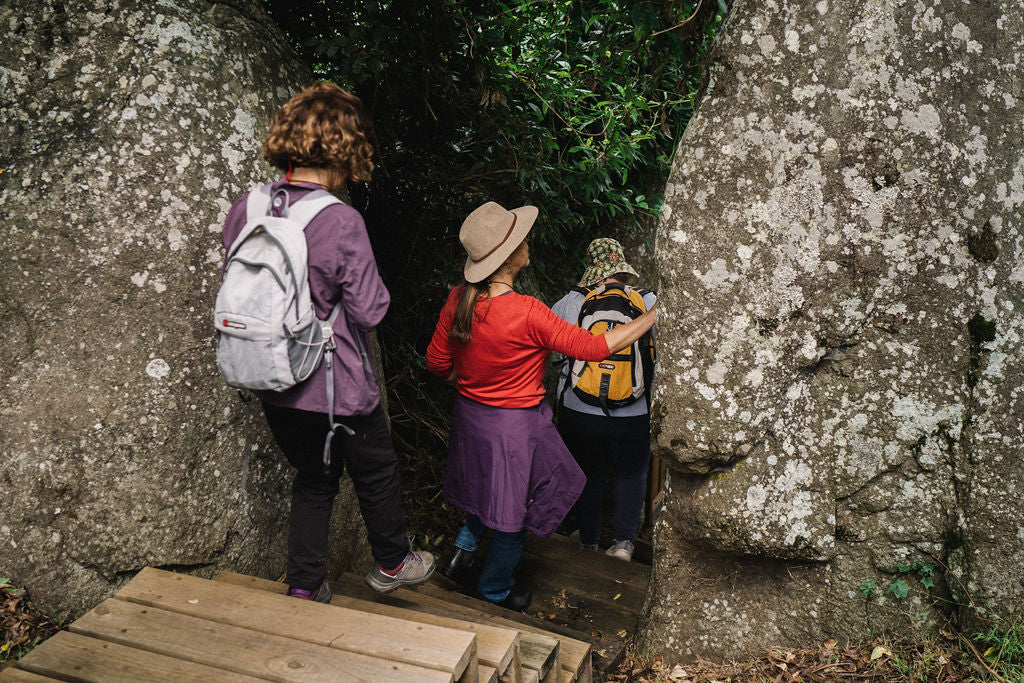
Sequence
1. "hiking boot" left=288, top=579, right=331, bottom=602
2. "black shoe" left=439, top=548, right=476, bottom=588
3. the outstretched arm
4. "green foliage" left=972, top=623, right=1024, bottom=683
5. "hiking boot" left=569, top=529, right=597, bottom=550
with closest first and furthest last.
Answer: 1. "green foliage" left=972, top=623, right=1024, bottom=683
2. "hiking boot" left=288, top=579, right=331, bottom=602
3. the outstretched arm
4. "black shoe" left=439, top=548, right=476, bottom=588
5. "hiking boot" left=569, top=529, right=597, bottom=550

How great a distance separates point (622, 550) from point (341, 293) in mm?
2885

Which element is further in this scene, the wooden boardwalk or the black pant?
the black pant

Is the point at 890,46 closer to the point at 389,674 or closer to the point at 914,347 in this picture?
the point at 914,347

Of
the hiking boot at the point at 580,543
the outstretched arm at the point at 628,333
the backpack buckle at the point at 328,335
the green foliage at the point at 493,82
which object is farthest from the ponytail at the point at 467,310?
the hiking boot at the point at 580,543

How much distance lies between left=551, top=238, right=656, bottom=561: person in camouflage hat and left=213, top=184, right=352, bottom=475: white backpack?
218cm

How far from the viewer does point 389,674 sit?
6.34ft

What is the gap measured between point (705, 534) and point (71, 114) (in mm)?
3043

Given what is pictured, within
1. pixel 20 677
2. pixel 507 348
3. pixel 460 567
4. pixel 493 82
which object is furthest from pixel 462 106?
pixel 20 677

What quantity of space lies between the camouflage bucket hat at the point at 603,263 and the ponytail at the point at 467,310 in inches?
47.8

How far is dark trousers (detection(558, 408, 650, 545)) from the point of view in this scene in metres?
4.30

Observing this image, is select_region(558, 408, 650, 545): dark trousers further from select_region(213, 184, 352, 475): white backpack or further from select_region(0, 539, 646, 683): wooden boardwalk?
select_region(213, 184, 352, 475): white backpack

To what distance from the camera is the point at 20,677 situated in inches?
73.8

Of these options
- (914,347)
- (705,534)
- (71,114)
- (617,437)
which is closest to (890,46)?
(914,347)

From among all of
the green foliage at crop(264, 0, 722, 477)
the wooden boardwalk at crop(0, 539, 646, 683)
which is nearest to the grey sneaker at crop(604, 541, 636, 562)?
the green foliage at crop(264, 0, 722, 477)
